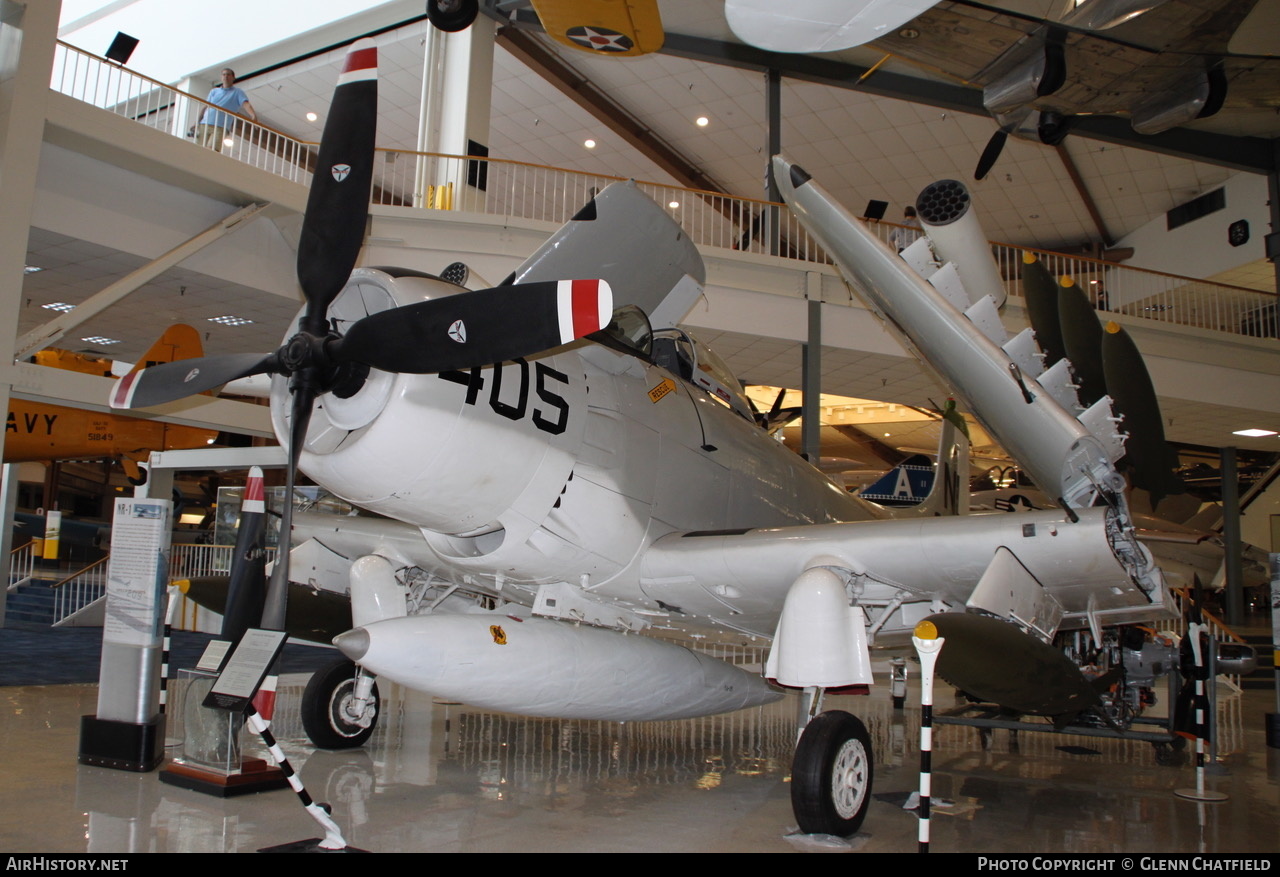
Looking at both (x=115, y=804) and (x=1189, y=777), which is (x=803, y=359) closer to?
(x=1189, y=777)

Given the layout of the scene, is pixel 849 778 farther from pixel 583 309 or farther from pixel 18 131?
pixel 18 131

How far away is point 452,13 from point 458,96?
1906 millimetres

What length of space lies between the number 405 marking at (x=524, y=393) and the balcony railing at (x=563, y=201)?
806 centimetres

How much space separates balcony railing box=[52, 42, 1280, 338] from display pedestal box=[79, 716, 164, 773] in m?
8.46

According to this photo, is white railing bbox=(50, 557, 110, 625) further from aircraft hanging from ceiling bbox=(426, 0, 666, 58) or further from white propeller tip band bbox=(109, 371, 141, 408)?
white propeller tip band bbox=(109, 371, 141, 408)

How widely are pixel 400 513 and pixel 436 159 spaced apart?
11.0m

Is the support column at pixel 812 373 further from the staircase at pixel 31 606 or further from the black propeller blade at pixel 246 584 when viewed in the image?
the staircase at pixel 31 606

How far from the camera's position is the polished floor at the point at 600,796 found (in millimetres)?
3953

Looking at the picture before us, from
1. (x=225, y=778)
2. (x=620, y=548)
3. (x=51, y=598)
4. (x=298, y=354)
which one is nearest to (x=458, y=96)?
(x=51, y=598)

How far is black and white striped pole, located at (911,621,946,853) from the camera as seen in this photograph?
3.47 metres

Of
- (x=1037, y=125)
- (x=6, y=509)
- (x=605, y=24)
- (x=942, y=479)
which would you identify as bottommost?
(x=6, y=509)

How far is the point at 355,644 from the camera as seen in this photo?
4.21 m

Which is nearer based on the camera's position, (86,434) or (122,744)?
(122,744)

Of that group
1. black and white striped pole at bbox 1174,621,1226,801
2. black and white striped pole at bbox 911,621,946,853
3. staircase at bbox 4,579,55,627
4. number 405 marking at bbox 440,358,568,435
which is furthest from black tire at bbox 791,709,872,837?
staircase at bbox 4,579,55,627
